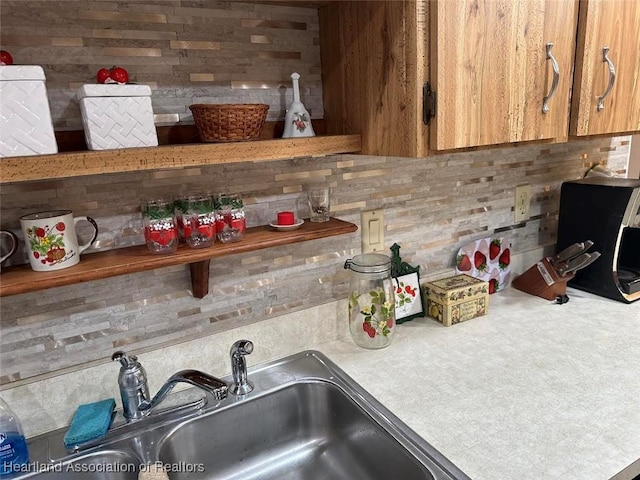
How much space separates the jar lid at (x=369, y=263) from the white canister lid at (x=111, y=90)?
67 centimetres

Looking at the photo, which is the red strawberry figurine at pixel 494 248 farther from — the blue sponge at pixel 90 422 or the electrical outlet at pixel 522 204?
the blue sponge at pixel 90 422

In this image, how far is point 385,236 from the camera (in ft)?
4.53

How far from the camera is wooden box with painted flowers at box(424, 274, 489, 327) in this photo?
4.53ft

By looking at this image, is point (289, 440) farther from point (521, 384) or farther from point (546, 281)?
point (546, 281)

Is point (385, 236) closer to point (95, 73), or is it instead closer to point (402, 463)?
point (402, 463)

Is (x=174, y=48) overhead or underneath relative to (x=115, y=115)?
overhead

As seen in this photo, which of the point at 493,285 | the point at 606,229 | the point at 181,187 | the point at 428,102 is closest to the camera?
the point at 428,102

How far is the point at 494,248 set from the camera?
159 centimetres

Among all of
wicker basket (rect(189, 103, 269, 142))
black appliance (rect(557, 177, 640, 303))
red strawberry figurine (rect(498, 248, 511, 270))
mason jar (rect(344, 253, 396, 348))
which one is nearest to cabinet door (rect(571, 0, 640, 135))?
black appliance (rect(557, 177, 640, 303))

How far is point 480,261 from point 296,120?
0.84 metres

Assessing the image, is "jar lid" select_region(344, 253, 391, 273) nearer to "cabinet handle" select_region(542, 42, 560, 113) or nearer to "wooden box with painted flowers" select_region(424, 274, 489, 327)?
"wooden box with painted flowers" select_region(424, 274, 489, 327)

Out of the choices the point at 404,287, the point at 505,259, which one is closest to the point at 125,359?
the point at 404,287

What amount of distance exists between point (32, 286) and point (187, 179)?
1.28 feet

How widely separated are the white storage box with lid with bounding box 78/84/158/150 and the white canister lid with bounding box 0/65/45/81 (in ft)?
0.25
